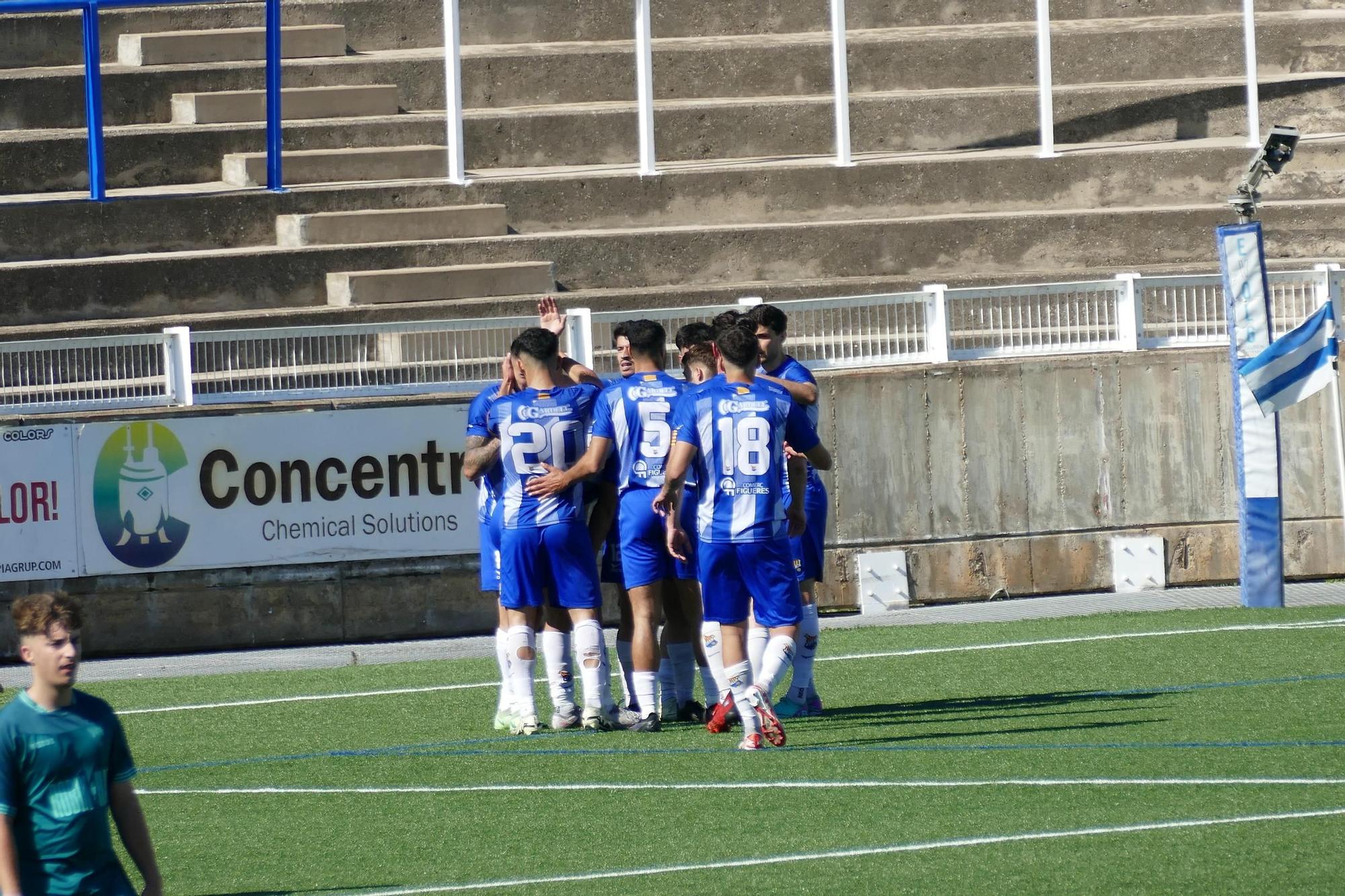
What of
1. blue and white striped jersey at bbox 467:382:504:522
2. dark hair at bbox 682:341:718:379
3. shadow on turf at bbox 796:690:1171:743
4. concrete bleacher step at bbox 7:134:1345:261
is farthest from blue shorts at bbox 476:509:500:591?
concrete bleacher step at bbox 7:134:1345:261

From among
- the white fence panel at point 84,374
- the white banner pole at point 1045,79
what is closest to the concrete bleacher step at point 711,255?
the white banner pole at point 1045,79

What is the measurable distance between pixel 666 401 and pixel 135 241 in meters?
13.6

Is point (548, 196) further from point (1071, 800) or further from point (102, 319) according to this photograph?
point (1071, 800)

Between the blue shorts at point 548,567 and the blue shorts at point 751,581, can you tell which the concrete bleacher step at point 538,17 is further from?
the blue shorts at point 751,581

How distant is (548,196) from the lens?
23.3m

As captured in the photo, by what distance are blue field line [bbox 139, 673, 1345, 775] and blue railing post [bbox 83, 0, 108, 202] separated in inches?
463

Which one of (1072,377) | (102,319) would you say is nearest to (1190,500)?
(1072,377)

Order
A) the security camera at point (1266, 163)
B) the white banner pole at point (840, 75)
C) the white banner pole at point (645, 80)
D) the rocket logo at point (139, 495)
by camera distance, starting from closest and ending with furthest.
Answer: the security camera at point (1266, 163) < the rocket logo at point (139, 495) < the white banner pole at point (645, 80) < the white banner pole at point (840, 75)

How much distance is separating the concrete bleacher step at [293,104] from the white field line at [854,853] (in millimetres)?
18314

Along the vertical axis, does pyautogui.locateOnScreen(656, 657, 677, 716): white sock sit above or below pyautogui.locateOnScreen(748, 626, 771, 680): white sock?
below

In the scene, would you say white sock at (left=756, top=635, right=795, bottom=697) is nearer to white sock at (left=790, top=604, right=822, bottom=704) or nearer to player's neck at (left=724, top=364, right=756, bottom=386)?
white sock at (left=790, top=604, right=822, bottom=704)

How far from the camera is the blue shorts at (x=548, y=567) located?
9.96 m

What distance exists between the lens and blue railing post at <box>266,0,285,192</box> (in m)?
20.6

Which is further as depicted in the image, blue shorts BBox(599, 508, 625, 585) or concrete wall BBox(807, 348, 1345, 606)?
concrete wall BBox(807, 348, 1345, 606)
